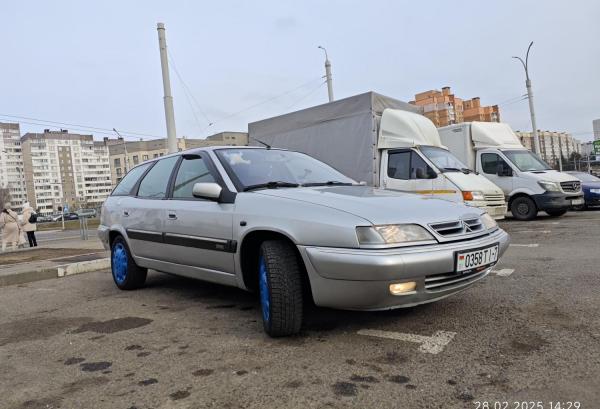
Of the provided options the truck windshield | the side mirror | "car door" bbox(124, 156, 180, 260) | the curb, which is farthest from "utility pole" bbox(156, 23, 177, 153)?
the side mirror

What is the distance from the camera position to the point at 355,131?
32.7 ft

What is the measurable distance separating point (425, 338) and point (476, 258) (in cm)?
65

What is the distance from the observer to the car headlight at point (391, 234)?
9.89 feet

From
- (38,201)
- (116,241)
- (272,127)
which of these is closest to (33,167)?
(38,201)

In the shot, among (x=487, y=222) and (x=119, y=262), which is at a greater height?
(x=487, y=222)

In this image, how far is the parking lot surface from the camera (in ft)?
8.14

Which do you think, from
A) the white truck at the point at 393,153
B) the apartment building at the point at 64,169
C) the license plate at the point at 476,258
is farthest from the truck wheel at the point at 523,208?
the apartment building at the point at 64,169

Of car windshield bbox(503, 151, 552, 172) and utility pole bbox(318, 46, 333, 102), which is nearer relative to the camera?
car windshield bbox(503, 151, 552, 172)

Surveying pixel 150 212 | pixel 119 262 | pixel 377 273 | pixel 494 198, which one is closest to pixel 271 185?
pixel 377 273

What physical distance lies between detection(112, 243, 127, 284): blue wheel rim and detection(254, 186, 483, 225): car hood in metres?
2.44

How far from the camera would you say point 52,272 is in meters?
6.89

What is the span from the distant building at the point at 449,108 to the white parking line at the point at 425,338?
25.7 m

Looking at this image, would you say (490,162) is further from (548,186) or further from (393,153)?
(393,153)

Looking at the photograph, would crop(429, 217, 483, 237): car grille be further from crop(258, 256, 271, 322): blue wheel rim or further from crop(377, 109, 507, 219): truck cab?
crop(377, 109, 507, 219): truck cab
